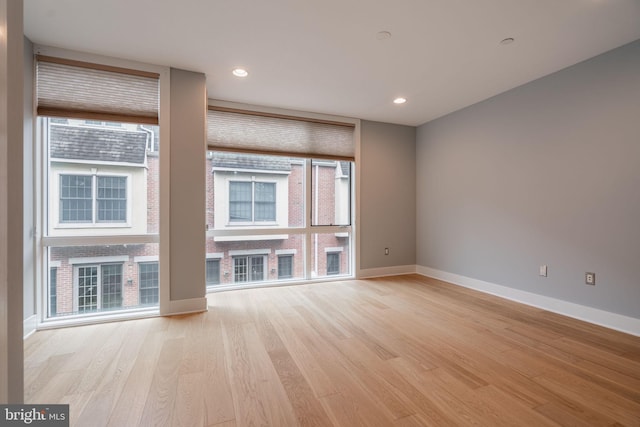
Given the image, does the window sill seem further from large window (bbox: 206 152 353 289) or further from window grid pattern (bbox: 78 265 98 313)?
window grid pattern (bbox: 78 265 98 313)

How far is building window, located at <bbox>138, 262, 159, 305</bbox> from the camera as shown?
295cm

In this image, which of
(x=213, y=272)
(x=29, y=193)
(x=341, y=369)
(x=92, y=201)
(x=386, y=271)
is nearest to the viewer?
(x=341, y=369)

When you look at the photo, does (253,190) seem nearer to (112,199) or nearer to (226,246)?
(226,246)

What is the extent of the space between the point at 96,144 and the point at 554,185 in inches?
194

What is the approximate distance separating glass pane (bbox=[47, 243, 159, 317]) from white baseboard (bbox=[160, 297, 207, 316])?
232 mm

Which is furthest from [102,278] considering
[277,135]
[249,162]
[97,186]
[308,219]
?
[277,135]

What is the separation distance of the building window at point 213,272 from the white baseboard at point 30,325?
1653 mm

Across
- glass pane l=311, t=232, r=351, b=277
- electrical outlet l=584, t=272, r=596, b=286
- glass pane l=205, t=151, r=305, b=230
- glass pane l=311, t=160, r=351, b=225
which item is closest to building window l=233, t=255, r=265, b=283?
glass pane l=205, t=151, r=305, b=230

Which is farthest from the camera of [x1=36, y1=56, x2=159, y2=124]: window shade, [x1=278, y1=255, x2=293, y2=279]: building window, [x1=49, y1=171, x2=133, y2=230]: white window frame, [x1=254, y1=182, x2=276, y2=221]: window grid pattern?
[x1=278, y1=255, x2=293, y2=279]: building window

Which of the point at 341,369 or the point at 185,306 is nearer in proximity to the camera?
the point at 341,369

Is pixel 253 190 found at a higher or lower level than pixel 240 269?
higher

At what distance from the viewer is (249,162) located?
393 centimetres

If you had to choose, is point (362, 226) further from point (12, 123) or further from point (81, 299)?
point (12, 123)

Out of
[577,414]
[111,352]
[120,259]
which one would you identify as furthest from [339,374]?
[120,259]
